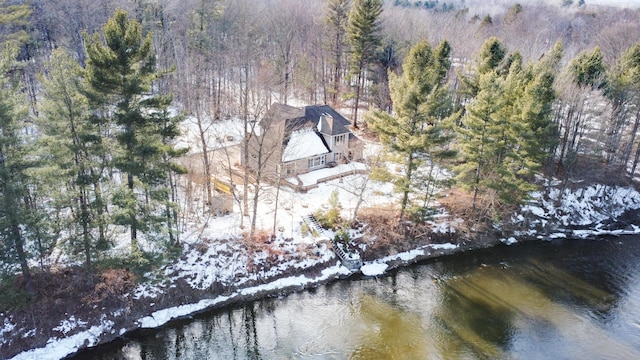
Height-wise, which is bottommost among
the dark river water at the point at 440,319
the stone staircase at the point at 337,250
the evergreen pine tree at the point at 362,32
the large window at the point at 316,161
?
the dark river water at the point at 440,319

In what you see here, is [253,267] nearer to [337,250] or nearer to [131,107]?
[337,250]

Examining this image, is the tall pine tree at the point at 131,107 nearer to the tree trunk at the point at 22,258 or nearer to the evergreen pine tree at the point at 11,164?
the evergreen pine tree at the point at 11,164

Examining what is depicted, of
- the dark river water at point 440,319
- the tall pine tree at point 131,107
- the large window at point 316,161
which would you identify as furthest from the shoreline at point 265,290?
the large window at point 316,161

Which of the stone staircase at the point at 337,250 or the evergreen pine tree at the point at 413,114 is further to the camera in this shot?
the stone staircase at the point at 337,250

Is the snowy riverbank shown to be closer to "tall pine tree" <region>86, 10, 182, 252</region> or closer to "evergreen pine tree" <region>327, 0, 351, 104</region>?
"tall pine tree" <region>86, 10, 182, 252</region>

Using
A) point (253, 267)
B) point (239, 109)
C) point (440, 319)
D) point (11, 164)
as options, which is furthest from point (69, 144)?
point (440, 319)

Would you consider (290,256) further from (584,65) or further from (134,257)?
→ (584,65)

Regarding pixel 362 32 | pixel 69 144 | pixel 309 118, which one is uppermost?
pixel 362 32
